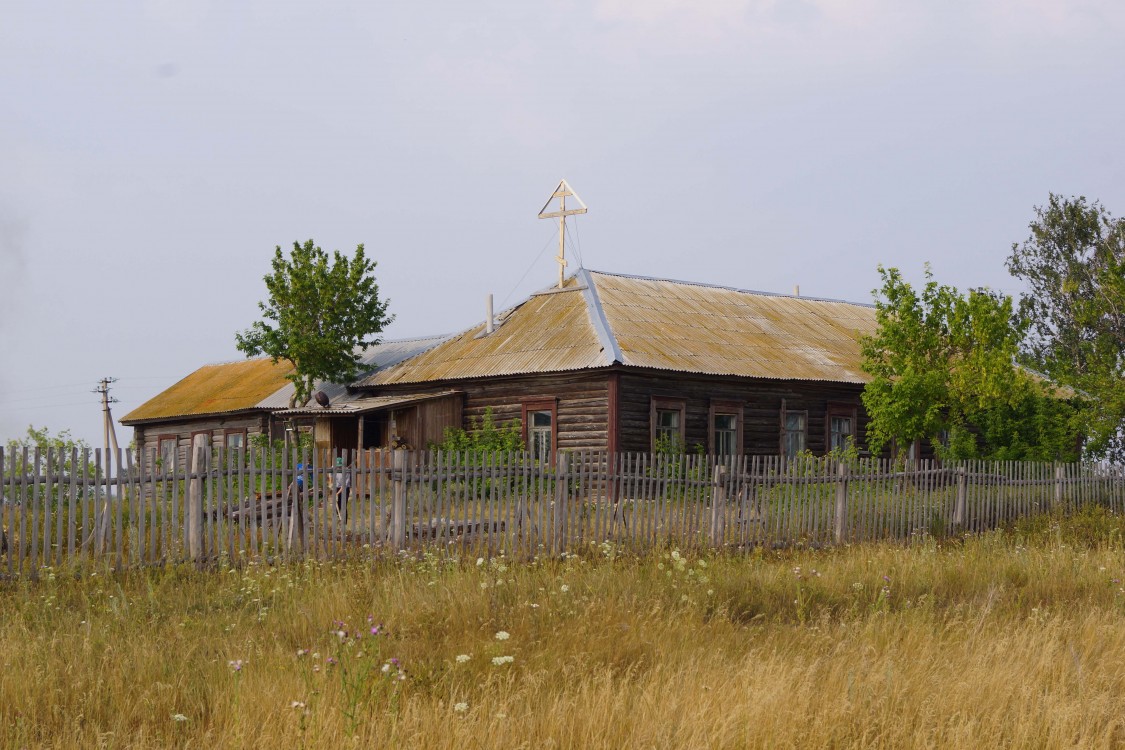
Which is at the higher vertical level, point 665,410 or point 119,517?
point 665,410

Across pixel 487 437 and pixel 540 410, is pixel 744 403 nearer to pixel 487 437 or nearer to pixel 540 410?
pixel 540 410

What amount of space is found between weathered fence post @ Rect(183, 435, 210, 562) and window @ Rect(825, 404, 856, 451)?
61.5 ft

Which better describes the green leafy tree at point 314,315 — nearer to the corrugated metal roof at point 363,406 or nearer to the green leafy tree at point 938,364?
the corrugated metal roof at point 363,406

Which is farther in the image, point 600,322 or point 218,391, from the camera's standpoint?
point 218,391

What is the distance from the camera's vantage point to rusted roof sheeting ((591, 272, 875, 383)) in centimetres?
2466

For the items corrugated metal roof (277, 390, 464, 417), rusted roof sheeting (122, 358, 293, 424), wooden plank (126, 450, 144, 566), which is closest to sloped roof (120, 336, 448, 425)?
rusted roof sheeting (122, 358, 293, 424)

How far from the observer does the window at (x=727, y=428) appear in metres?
25.4

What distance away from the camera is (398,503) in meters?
12.0

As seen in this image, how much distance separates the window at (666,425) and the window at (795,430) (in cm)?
349

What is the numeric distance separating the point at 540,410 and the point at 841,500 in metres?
10.7

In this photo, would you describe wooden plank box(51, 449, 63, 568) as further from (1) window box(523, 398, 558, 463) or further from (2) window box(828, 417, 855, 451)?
(2) window box(828, 417, 855, 451)

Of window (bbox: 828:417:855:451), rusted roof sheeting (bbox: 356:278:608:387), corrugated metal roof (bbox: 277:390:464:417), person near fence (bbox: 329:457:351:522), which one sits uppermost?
rusted roof sheeting (bbox: 356:278:608:387)

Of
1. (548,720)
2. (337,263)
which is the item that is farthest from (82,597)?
(337,263)

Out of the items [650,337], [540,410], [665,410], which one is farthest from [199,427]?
[665,410]
